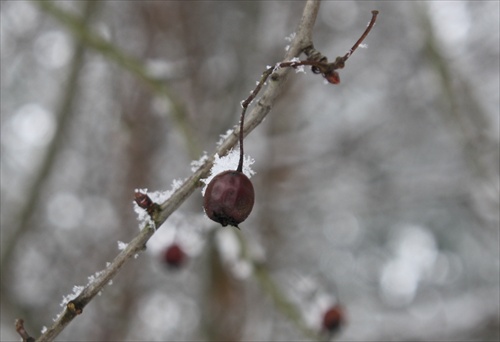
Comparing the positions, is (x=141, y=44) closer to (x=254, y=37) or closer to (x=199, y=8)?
(x=199, y=8)

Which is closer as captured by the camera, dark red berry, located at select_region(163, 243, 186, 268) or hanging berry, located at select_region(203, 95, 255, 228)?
hanging berry, located at select_region(203, 95, 255, 228)

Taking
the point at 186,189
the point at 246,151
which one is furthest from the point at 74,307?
A: the point at 246,151

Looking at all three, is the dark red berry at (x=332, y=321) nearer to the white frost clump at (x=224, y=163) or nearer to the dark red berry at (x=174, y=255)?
the dark red berry at (x=174, y=255)

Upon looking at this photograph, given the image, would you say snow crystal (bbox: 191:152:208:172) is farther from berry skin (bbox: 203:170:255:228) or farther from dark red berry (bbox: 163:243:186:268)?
dark red berry (bbox: 163:243:186:268)

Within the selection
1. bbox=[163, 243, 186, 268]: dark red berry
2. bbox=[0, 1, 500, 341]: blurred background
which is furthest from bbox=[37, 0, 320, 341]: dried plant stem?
bbox=[0, 1, 500, 341]: blurred background

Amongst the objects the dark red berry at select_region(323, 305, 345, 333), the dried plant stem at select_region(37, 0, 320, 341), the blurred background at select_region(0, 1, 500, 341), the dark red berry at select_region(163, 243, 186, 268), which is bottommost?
the dried plant stem at select_region(37, 0, 320, 341)

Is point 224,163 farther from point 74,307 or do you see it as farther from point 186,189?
point 74,307
